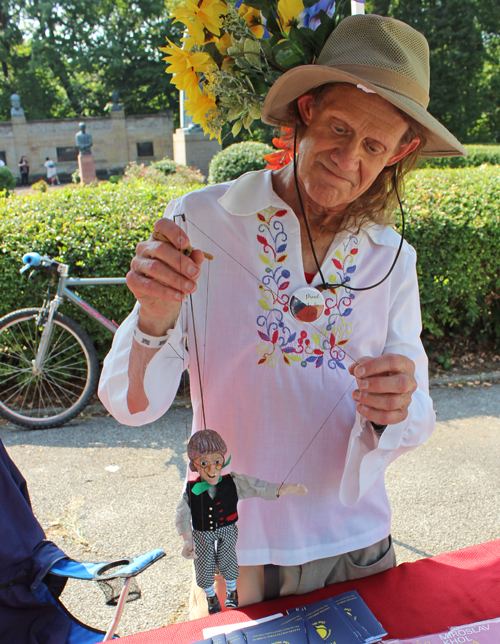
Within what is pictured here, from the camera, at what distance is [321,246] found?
149 cm

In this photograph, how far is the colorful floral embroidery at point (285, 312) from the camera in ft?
4.49

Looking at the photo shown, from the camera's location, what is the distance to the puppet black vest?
3.24 ft

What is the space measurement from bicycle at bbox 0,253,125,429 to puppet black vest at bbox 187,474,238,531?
10.00 ft

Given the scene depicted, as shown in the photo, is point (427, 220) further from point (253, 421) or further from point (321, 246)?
point (253, 421)

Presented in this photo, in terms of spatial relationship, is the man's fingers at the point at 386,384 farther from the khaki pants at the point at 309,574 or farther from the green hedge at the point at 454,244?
the green hedge at the point at 454,244

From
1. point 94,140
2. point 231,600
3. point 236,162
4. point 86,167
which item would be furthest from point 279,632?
point 94,140

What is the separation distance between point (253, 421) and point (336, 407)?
0.80 feet

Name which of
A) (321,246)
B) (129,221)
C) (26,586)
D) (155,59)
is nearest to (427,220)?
(129,221)

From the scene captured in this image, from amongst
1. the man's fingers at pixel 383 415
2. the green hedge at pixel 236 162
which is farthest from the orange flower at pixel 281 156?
the green hedge at pixel 236 162

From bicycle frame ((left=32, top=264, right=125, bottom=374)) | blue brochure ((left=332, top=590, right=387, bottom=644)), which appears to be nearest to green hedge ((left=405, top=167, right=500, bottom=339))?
bicycle frame ((left=32, top=264, right=125, bottom=374))

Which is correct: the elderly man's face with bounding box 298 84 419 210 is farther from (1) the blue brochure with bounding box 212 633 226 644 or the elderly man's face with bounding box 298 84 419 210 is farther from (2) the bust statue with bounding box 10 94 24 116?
(2) the bust statue with bounding box 10 94 24 116

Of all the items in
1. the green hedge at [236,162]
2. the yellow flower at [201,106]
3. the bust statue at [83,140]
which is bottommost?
the yellow flower at [201,106]

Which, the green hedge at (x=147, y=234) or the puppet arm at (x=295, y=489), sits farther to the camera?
the green hedge at (x=147, y=234)

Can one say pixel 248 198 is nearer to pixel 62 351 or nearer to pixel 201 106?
pixel 201 106
